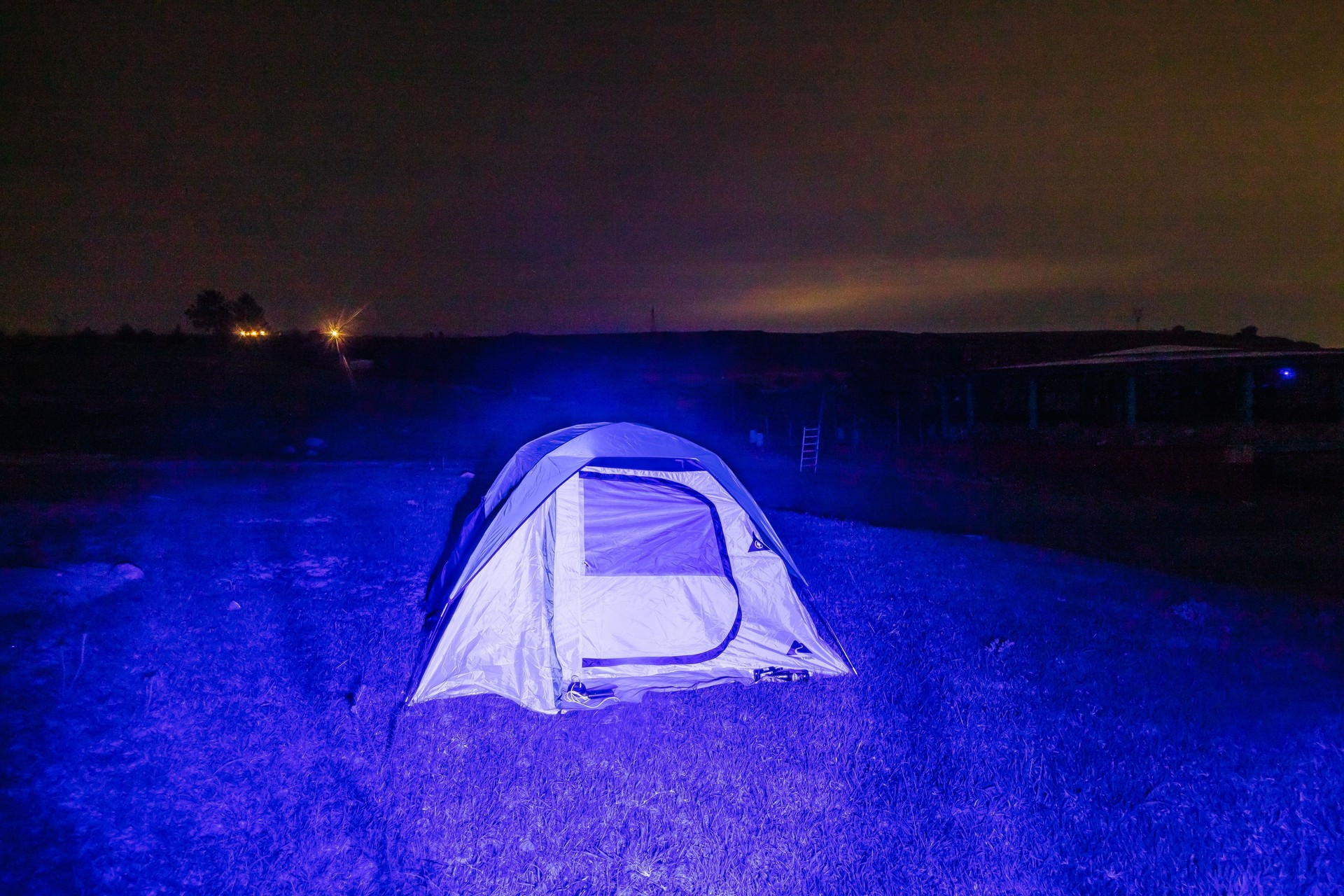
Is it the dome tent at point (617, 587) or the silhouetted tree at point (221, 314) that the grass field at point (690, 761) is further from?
the silhouetted tree at point (221, 314)

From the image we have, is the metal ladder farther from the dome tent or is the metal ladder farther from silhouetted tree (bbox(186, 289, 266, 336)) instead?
silhouetted tree (bbox(186, 289, 266, 336))

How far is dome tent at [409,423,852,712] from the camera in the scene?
5.94m

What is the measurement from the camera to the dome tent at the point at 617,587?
594cm

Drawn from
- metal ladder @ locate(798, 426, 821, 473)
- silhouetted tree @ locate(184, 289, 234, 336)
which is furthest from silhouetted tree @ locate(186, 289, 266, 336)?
metal ladder @ locate(798, 426, 821, 473)

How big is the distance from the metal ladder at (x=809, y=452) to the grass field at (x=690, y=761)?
15.0m

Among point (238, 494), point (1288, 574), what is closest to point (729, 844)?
point (1288, 574)

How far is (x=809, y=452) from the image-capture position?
25500mm

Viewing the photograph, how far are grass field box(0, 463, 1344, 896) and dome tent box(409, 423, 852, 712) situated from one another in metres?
0.30

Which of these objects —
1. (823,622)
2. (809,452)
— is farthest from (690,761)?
(809,452)

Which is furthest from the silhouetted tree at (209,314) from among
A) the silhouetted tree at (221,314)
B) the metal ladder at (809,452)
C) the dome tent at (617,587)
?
the dome tent at (617,587)

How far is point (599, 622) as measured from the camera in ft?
21.0

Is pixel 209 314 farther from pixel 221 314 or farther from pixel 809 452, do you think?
pixel 809 452

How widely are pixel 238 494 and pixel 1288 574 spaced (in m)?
15.1

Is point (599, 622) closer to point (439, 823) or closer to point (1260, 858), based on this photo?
point (439, 823)
